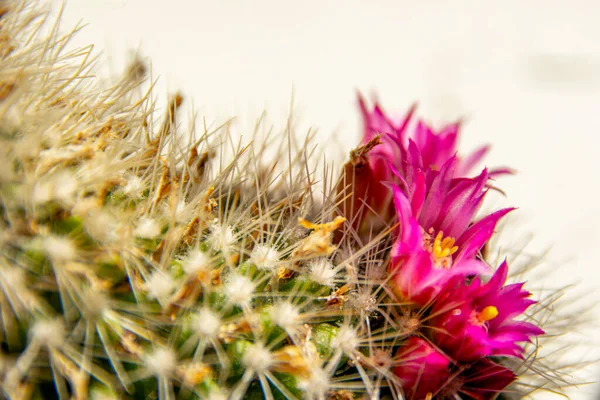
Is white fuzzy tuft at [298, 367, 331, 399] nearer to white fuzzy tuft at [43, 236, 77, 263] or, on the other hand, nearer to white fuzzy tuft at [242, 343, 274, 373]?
white fuzzy tuft at [242, 343, 274, 373]

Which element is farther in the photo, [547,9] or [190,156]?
[547,9]

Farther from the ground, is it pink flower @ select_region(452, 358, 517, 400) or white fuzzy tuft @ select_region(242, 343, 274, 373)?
white fuzzy tuft @ select_region(242, 343, 274, 373)

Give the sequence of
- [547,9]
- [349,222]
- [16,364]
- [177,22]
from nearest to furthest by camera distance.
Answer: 1. [16,364]
2. [349,222]
3. [177,22]
4. [547,9]

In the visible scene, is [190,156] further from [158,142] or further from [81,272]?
[81,272]

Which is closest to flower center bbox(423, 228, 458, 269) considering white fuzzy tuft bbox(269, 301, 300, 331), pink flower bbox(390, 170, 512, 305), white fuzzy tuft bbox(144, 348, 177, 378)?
pink flower bbox(390, 170, 512, 305)

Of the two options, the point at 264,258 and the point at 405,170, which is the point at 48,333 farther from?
the point at 405,170

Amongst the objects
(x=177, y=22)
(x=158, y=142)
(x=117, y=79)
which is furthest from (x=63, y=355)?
(x=177, y=22)

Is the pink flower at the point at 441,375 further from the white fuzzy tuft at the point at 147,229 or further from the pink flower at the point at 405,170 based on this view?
the white fuzzy tuft at the point at 147,229
